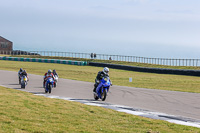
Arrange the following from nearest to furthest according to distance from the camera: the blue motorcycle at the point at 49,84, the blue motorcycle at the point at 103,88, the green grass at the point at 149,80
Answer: the blue motorcycle at the point at 103,88 < the blue motorcycle at the point at 49,84 < the green grass at the point at 149,80

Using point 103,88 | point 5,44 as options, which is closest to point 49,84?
point 103,88

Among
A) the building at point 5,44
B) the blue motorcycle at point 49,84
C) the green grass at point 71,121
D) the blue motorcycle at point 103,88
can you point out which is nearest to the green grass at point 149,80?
the blue motorcycle at point 49,84

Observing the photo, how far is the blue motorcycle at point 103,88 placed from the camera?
15.8 metres

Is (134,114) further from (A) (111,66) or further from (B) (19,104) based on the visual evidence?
(A) (111,66)

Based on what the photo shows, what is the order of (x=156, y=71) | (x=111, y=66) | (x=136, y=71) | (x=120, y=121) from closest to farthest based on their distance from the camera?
1. (x=120, y=121)
2. (x=156, y=71)
3. (x=136, y=71)
4. (x=111, y=66)

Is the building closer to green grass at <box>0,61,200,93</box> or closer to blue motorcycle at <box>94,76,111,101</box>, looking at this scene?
green grass at <box>0,61,200,93</box>

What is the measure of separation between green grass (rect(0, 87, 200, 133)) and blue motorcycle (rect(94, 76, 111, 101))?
12.5ft

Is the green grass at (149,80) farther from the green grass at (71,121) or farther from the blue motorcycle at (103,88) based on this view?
the green grass at (71,121)

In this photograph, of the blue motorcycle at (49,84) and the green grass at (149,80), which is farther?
the green grass at (149,80)

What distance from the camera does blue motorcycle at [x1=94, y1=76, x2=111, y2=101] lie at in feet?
51.9

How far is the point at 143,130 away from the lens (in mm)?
8867

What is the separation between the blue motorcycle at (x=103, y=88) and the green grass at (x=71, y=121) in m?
3.80

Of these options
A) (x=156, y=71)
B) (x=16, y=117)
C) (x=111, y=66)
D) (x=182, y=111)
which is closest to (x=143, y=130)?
(x=16, y=117)

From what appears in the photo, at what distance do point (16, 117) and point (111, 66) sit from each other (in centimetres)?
4374
